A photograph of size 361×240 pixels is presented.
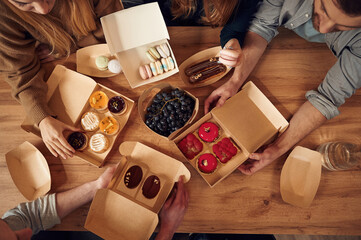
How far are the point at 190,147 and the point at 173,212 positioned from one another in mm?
347

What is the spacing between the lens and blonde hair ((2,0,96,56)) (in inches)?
42.6

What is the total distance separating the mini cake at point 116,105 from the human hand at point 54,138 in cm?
29

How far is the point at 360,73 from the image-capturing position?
1112 mm

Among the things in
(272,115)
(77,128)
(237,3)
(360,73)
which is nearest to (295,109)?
(272,115)

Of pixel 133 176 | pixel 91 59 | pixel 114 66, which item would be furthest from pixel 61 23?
pixel 133 176

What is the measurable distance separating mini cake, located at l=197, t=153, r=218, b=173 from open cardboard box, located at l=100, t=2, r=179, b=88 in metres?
0.53

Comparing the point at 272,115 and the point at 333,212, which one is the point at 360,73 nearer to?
the point at 272,115

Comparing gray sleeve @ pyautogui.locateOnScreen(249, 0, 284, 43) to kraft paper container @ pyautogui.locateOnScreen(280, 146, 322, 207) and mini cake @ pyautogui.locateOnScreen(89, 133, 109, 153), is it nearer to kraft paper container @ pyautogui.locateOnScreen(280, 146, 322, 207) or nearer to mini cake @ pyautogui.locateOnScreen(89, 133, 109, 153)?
kraft paper container @ pyautogui.locateOnScreen(280, 146, 322, 207)

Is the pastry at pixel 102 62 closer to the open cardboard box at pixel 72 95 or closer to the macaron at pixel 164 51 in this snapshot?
the open cardboard box at pixel 72 95

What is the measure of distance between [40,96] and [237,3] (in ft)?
4.03

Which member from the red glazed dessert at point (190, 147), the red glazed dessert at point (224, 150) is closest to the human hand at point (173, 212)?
the red glazed dessert at point (190, 147)

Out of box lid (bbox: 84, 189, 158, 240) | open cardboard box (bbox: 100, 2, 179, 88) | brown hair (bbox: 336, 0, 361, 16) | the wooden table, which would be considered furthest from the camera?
open cardboard box (bbox: 100, 2, 179, 88)

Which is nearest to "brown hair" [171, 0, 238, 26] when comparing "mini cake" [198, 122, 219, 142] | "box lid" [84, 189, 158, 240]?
"mini cake" [198, 122, 219, 142]

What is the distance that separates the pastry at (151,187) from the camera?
1144 millimetres
